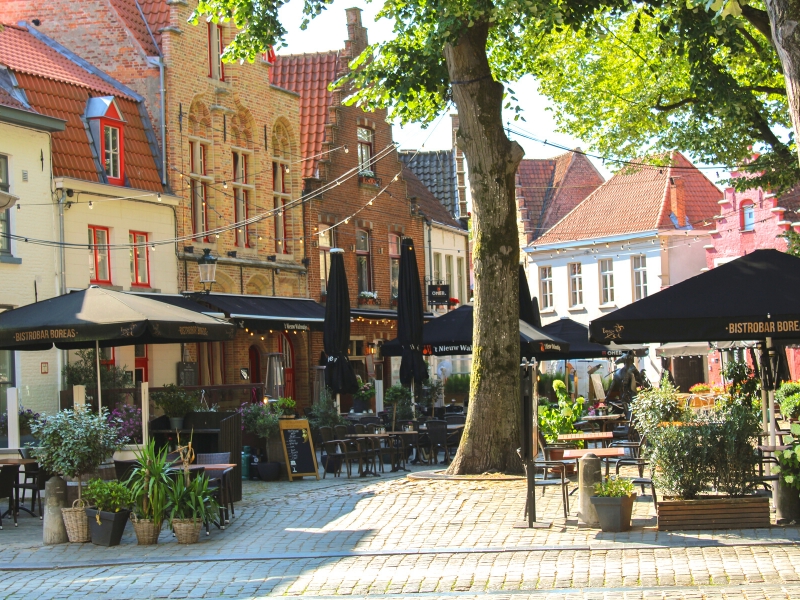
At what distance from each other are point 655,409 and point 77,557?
8.34 meters

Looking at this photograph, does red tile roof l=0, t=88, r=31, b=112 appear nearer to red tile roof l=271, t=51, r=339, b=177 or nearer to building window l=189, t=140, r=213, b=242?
building window l=189, t=140, r=213, b=242

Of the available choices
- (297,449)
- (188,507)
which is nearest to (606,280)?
(297,449)

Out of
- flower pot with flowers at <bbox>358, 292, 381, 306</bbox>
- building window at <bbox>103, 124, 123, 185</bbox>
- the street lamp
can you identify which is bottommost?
flower pot with flowers at <bbox>358, 292, 381, 306</bbox>

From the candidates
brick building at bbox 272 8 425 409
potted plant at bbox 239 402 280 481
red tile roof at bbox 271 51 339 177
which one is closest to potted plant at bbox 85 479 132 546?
potted plant at bbox 239 402 280 481

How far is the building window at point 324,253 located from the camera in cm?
3357

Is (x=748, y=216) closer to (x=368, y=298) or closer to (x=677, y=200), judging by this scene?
(x=677, y=200)

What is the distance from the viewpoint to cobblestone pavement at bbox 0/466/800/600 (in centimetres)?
905

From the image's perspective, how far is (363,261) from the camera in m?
36.1

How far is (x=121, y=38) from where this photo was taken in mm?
28000

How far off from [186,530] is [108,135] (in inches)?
631

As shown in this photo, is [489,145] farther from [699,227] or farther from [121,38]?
[699,227]

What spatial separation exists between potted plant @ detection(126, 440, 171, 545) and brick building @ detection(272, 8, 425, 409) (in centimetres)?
2085

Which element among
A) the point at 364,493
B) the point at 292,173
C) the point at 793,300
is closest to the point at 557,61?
the point at 292,173

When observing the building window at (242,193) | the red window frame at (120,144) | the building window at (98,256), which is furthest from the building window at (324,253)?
the building window at (98,256)
